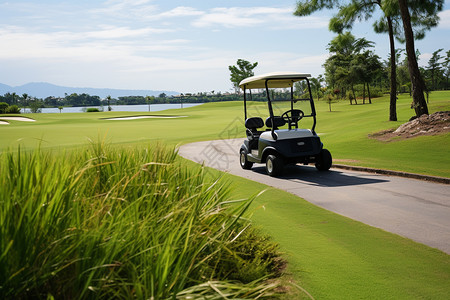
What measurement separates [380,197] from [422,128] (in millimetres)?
11049

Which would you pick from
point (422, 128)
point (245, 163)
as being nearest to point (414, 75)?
point (422, 128)

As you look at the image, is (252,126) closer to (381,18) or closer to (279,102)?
Result: (279,102)

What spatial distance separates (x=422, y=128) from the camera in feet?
58.0

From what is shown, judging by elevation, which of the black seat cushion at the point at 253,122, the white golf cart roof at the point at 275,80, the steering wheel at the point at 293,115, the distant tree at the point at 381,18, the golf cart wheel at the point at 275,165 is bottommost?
the golf cart wheel at the point at 275,165

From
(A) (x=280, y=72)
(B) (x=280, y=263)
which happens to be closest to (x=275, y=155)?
(A) (x=280, y=72)

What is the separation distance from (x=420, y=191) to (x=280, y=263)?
18.3ft

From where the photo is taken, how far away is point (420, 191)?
8648 mm

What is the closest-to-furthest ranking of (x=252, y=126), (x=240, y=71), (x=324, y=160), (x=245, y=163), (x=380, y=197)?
(x=380, y=197), (x=324, y=160), (x=245, y=163), (x=252, y=126), (x=240, y=71)

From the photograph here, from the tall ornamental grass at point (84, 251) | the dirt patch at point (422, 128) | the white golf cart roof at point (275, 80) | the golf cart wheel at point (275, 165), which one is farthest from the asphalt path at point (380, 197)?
the dirt patch at point (422, 128)

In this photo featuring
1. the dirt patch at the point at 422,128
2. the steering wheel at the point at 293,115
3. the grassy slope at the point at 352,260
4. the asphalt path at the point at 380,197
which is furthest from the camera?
the dirt patch at the point at 422,128

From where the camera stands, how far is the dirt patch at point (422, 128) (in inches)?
672

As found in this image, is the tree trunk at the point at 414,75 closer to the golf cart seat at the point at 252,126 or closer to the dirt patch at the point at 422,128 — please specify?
the dirt patch at the point at 422,128

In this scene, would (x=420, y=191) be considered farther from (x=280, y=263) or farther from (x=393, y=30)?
(x=393, y=30)

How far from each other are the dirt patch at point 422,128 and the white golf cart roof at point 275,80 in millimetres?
7125
